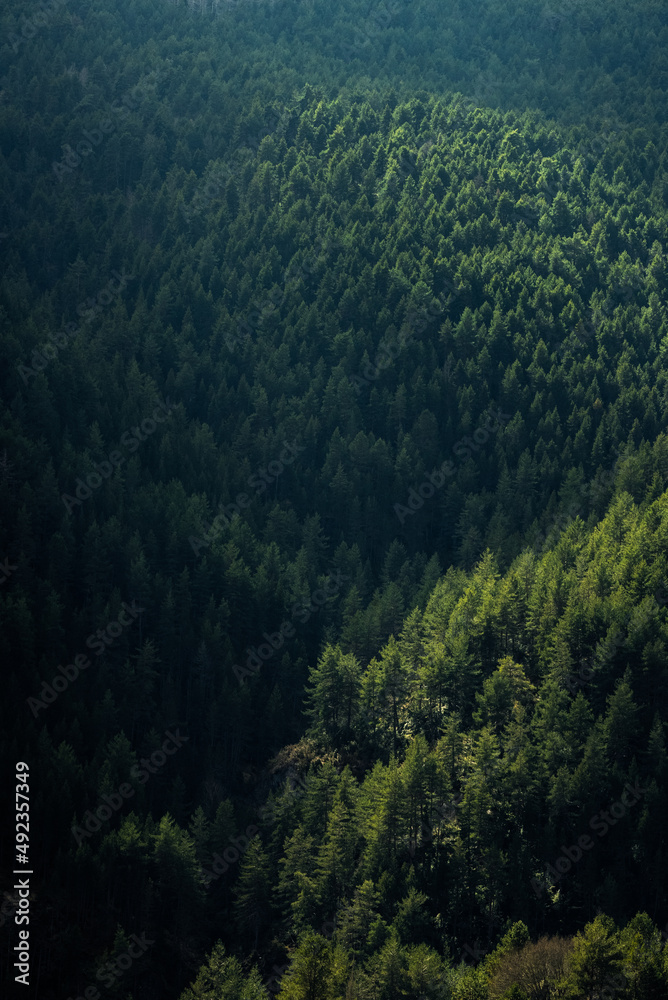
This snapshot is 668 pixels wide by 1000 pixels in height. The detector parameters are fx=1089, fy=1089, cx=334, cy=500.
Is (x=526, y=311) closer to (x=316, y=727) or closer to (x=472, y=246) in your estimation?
(x=472, y=246)

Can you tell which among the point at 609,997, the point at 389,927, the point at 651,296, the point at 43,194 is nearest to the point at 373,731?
the point at 389,927

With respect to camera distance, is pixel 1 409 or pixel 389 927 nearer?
pixel 389 927

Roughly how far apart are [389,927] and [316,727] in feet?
87.9

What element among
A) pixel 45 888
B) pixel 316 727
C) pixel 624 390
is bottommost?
pixel 45 888

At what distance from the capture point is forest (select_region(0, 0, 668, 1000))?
75938 millimetres

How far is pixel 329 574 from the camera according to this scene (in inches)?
4899

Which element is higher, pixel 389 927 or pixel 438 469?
pixel 438 469

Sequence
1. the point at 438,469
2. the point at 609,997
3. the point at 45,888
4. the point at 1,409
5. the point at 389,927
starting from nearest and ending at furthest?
the point at 609,997 < the point at 389,927 < the point at 45,888 < the point at 1,409 < the point at 438,469

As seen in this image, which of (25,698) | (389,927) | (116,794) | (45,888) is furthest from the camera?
(25,698)

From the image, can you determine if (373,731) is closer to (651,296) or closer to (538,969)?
(538,969)

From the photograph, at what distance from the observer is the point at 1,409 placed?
126 m

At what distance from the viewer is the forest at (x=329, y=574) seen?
75.9 m

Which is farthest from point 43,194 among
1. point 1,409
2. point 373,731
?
point 373,731

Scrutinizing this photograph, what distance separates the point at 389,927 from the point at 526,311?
358ft
